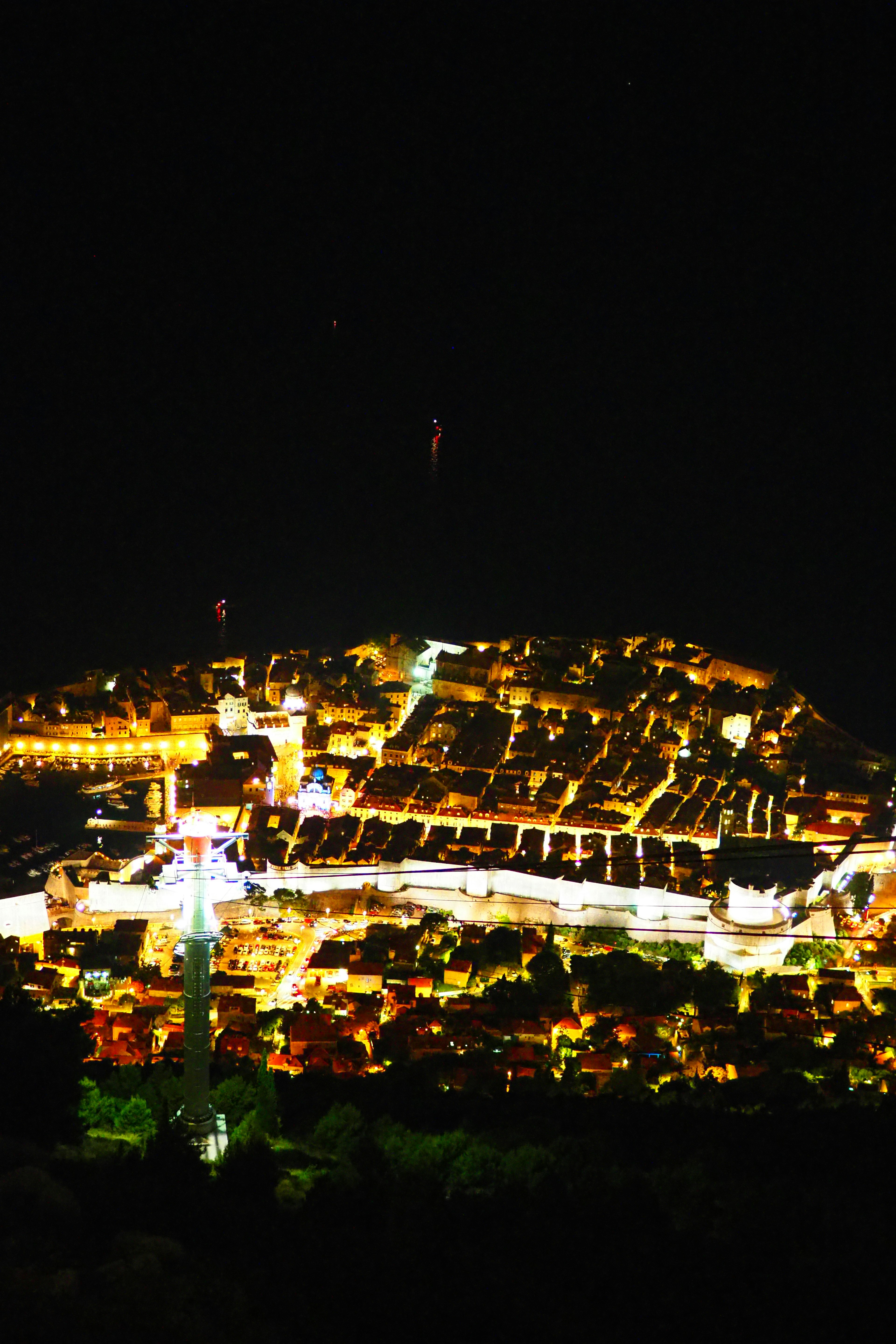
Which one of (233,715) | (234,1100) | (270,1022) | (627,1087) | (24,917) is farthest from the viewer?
(233,715)

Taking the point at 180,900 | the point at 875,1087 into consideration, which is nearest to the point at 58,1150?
the point at 875,1087

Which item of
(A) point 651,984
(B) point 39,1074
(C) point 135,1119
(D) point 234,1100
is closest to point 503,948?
(A) point 651,984

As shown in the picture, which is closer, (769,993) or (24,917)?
(769,993)

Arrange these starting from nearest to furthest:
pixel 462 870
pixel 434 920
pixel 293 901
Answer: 1. pixel 462 870
2. pixel 434 920
3. pixel 293 901

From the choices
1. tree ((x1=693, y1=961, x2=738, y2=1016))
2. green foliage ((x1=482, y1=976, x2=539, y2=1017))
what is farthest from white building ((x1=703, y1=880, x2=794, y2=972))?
green foliage ((x1=482, y1=976, x2=539, y2=1017))

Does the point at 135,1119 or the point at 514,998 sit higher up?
the point at 135,1119

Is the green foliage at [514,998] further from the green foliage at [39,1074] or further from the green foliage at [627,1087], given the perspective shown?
the green foliage at [39,1074]

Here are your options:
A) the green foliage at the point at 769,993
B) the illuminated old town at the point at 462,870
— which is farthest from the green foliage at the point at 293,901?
the green foliage at the point at 769,993

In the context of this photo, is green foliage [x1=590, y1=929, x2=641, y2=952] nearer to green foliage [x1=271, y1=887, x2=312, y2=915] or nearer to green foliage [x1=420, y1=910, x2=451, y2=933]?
green foliage [x1=420, y1=910, x2=451, y2=933]

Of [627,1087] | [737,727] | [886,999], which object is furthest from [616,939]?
[737,727]

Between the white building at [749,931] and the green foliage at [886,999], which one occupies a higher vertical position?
the white building at [749,931]

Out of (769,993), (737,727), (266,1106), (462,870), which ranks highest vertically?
(737,727)

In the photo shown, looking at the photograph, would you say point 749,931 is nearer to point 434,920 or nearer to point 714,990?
point 714,990
